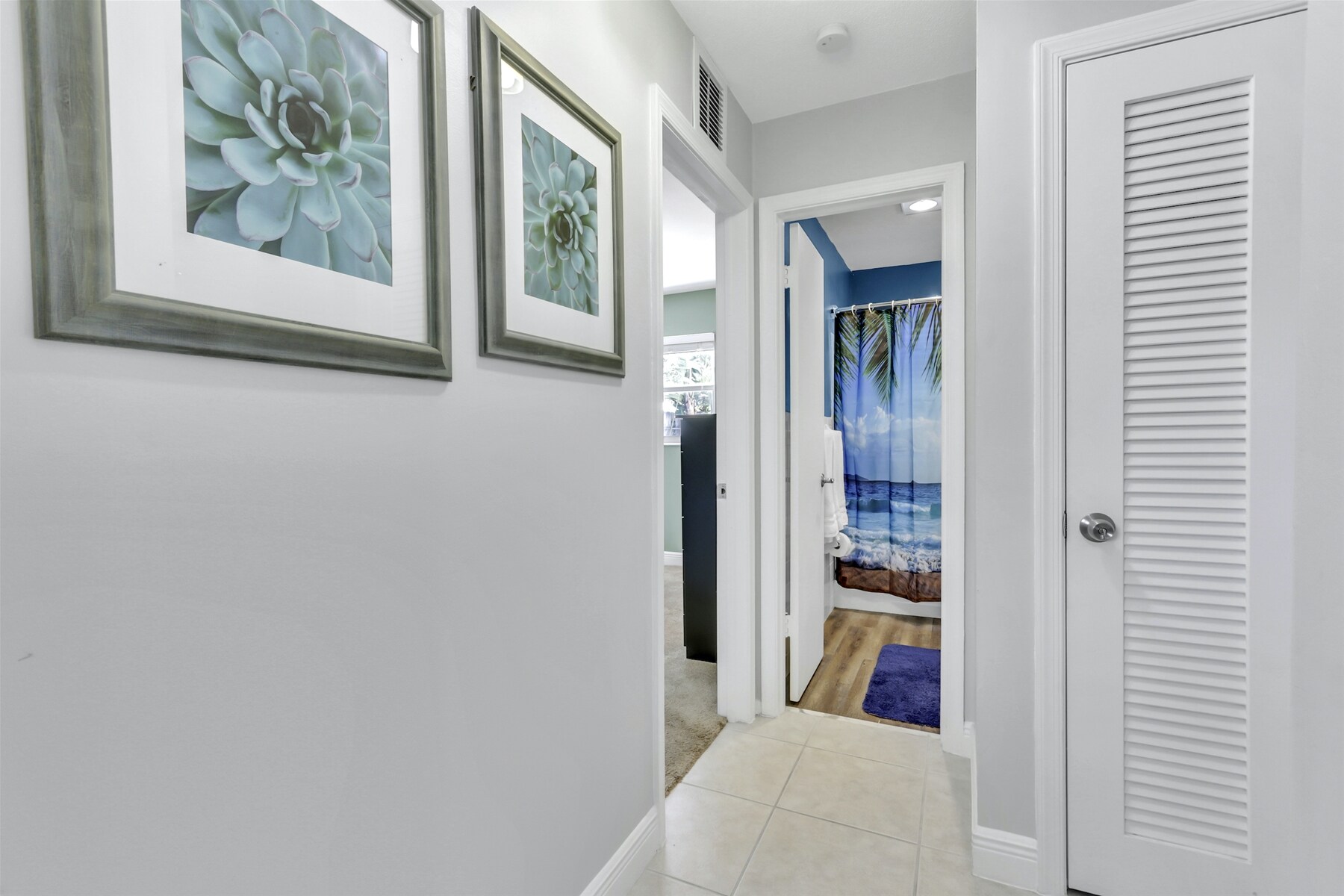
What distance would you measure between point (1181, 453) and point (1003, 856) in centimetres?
108

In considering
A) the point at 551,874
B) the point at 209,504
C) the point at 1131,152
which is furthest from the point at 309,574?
the point at 1131,152

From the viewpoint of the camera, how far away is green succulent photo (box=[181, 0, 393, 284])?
0.72 metres

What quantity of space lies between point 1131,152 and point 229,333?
5.93 ft

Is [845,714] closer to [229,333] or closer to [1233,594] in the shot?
[1233,594]

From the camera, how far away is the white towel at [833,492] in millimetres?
3277

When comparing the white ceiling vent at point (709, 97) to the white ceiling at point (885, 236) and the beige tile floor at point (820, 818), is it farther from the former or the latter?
the beige tile floor at point (820, 818)

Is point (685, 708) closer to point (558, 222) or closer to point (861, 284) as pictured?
point (558, 222)

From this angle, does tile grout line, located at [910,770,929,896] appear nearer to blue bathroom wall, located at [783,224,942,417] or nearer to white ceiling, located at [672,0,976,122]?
blue bathroom wall, located at [783,224,942,417]

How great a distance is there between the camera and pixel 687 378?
219 inches

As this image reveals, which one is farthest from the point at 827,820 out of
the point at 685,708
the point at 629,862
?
the point at 685,708

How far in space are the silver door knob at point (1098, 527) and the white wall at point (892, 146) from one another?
667 millimetres

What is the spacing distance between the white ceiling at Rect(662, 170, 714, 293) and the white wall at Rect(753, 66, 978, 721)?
55cm

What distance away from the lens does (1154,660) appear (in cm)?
146

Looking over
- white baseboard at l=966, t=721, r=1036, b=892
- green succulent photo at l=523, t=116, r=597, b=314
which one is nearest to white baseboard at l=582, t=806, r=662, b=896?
white baseboard at l=966, t=721, r=1036, b=892
